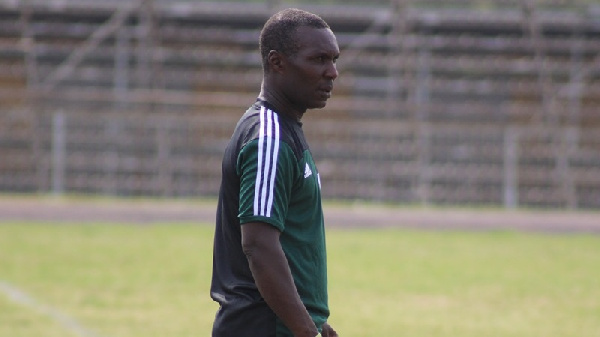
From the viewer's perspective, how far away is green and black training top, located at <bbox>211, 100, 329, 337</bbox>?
3.75 meters

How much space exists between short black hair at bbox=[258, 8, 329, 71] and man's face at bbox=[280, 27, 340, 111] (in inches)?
0.7

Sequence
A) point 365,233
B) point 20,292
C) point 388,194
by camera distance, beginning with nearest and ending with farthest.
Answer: point 20,292
point 365,233
point 388,194

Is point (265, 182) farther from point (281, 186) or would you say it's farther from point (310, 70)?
point (310, 70)

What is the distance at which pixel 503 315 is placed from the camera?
11070 millimetres

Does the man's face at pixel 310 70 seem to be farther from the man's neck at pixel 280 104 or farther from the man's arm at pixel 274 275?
the man's arm at pixel 274 275

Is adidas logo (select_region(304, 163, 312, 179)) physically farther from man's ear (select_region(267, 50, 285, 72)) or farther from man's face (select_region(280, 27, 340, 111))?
man's ear (select_region(267, 50, 285, 72))

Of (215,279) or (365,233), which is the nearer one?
(215,279)

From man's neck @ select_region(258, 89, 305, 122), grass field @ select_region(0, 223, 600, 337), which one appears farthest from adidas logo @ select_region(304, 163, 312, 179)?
grass field @ select_region(0, 223, 600, 337)

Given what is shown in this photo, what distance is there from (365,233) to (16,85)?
10.9 meters

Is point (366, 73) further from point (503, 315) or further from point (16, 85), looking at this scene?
point (503, 315)

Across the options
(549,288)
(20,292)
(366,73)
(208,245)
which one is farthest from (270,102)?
→ (366,73)

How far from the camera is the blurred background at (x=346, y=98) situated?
25.4 m

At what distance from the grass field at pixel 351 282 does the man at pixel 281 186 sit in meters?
5.70

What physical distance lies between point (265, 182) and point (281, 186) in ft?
0.18
